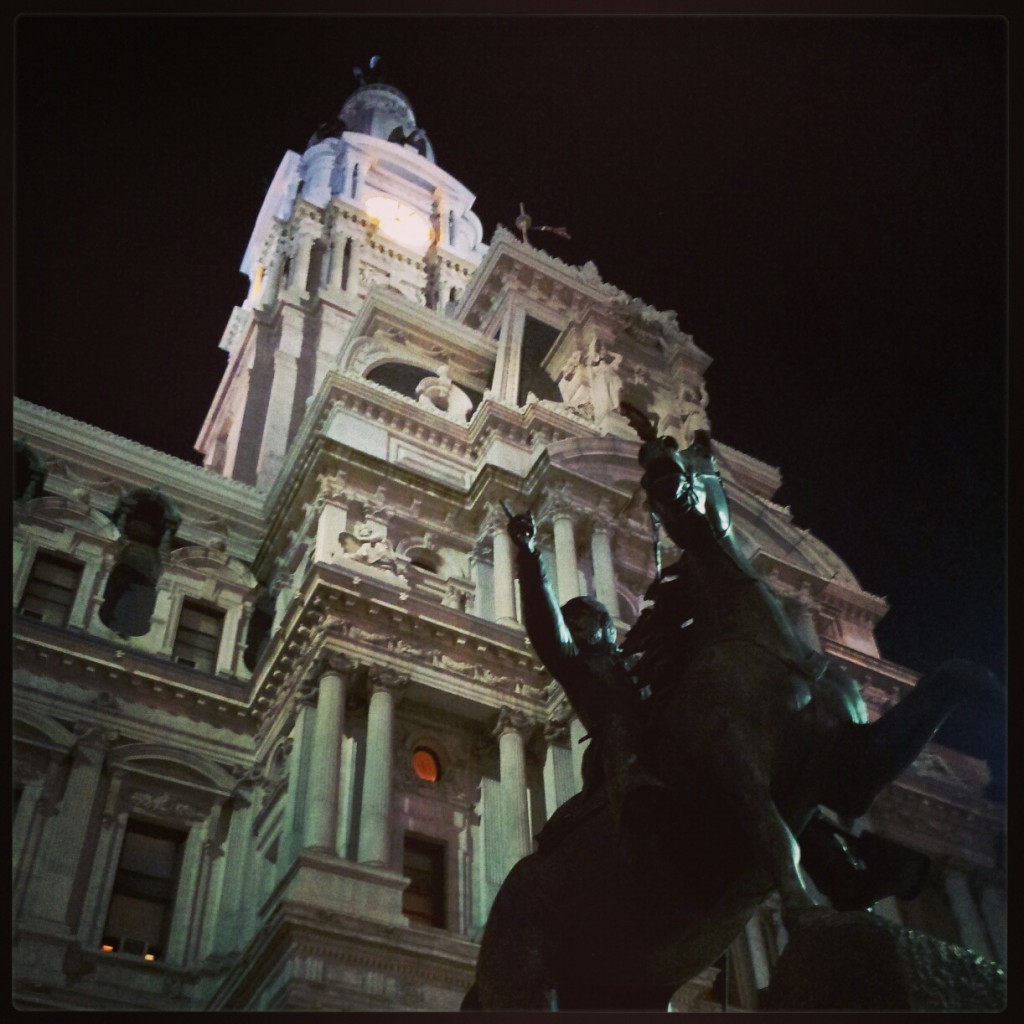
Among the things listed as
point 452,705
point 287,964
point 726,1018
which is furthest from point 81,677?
point 726,1018

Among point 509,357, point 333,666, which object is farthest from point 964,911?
point 509,357

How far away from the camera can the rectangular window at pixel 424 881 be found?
56.0ft

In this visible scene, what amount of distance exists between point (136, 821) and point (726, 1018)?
45.9 feet

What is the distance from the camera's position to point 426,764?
18906 millimetres

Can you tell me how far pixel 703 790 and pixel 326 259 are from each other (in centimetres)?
4054

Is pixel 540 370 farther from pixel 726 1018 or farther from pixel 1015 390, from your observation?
pixel 726 1018

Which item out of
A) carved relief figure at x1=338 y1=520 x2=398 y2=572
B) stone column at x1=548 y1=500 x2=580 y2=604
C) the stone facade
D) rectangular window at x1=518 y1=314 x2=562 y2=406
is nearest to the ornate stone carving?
the stone facade

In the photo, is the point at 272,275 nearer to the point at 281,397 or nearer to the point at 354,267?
the point at 354,267

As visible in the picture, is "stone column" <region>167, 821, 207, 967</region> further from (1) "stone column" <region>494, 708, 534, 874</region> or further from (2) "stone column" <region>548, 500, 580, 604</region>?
(2) "stone column" <region>548, 500, 580, 604</region>

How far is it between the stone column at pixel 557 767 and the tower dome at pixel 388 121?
39.6 metres

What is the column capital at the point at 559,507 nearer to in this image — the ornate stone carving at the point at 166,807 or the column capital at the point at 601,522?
the column capital at the point at 601,522

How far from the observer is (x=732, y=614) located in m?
6.64

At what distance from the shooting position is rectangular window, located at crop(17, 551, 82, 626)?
69.8ft

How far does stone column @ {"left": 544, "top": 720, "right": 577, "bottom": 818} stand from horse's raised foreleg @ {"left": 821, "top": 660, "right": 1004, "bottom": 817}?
12.0 m
